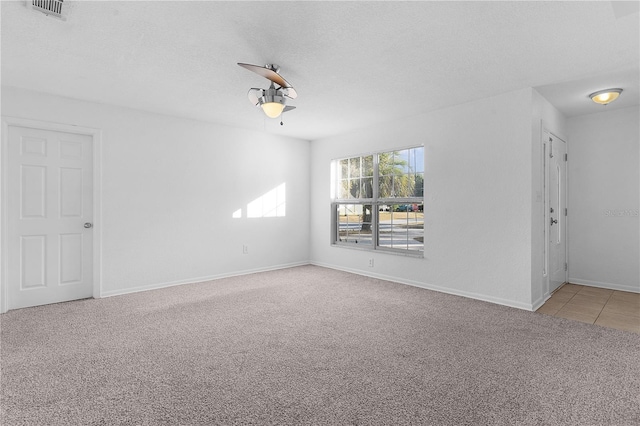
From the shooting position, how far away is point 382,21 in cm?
232

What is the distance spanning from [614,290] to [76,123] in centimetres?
737

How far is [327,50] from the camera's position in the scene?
108 inches

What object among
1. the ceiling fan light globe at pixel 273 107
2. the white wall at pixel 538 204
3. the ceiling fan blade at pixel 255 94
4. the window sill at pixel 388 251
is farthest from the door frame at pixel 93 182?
the white wall at pixel 538 204

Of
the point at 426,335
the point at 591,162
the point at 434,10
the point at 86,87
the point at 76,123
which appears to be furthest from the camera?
the point at 591,162

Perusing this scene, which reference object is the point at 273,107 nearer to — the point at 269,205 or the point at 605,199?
the point at 269,205

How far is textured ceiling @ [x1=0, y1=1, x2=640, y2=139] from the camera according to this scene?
2.22 meters

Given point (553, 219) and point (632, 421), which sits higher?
point (553, 219)

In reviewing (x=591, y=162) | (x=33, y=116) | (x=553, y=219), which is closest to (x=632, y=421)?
(x=553, y=219)

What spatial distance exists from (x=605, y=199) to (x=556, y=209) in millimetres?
778

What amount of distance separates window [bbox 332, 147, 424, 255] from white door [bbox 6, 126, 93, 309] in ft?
12.5

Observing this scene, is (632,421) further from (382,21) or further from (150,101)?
(150,101)

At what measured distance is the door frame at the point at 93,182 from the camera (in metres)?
3.55

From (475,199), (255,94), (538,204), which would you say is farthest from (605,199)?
(255,94)

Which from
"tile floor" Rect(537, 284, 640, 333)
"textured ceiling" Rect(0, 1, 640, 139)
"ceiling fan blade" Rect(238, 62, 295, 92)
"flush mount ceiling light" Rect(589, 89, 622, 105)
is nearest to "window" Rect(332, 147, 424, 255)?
"textured ceiling" Rect(0, 1, 640, 139)
